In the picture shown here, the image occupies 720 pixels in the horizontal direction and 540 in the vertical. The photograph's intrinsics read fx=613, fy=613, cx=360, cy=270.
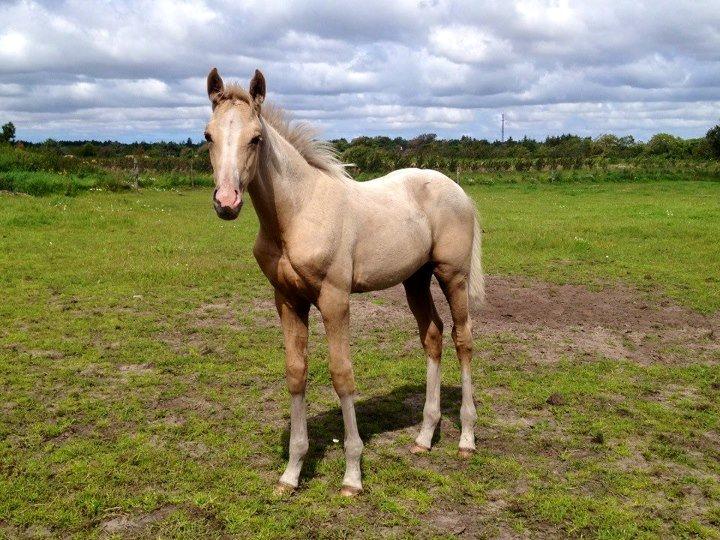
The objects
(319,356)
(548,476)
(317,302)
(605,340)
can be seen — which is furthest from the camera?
(605,340)

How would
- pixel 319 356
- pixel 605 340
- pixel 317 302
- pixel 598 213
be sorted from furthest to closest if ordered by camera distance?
pixel 598 213 → pixel 605 340 → pixel 319 356 → pixel 317 302

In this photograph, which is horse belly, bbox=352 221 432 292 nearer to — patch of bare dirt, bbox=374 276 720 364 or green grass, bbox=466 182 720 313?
patch of bare dirt, bbox=374 276 720 364

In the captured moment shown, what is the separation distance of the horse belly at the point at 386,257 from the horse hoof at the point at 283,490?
1.49 m

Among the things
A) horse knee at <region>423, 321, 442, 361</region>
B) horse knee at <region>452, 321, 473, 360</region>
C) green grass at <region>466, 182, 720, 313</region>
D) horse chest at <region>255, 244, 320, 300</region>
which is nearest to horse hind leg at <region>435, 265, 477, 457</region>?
horse knee at <region>452, 321, 473, 360</region>

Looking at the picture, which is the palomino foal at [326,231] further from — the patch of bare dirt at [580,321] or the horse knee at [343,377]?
the patch of bare dirt at [580,321]

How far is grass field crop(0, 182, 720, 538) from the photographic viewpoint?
4086 millimetres

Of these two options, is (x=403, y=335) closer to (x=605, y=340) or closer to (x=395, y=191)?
(x=605, y=340)

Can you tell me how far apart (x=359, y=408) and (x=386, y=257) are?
1927 millimetres

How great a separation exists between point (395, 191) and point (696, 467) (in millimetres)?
3132

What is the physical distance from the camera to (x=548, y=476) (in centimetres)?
457

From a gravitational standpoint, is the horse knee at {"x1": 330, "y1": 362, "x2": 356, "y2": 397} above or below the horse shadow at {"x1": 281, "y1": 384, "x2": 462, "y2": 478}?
above

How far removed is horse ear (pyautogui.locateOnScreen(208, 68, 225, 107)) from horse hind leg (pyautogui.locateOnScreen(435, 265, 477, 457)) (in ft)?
7.61

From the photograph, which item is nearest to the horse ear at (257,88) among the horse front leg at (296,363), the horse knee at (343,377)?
the horse front leg at (296,363)

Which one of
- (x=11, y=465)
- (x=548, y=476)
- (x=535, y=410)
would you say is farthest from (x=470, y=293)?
(x=11, y=465)
